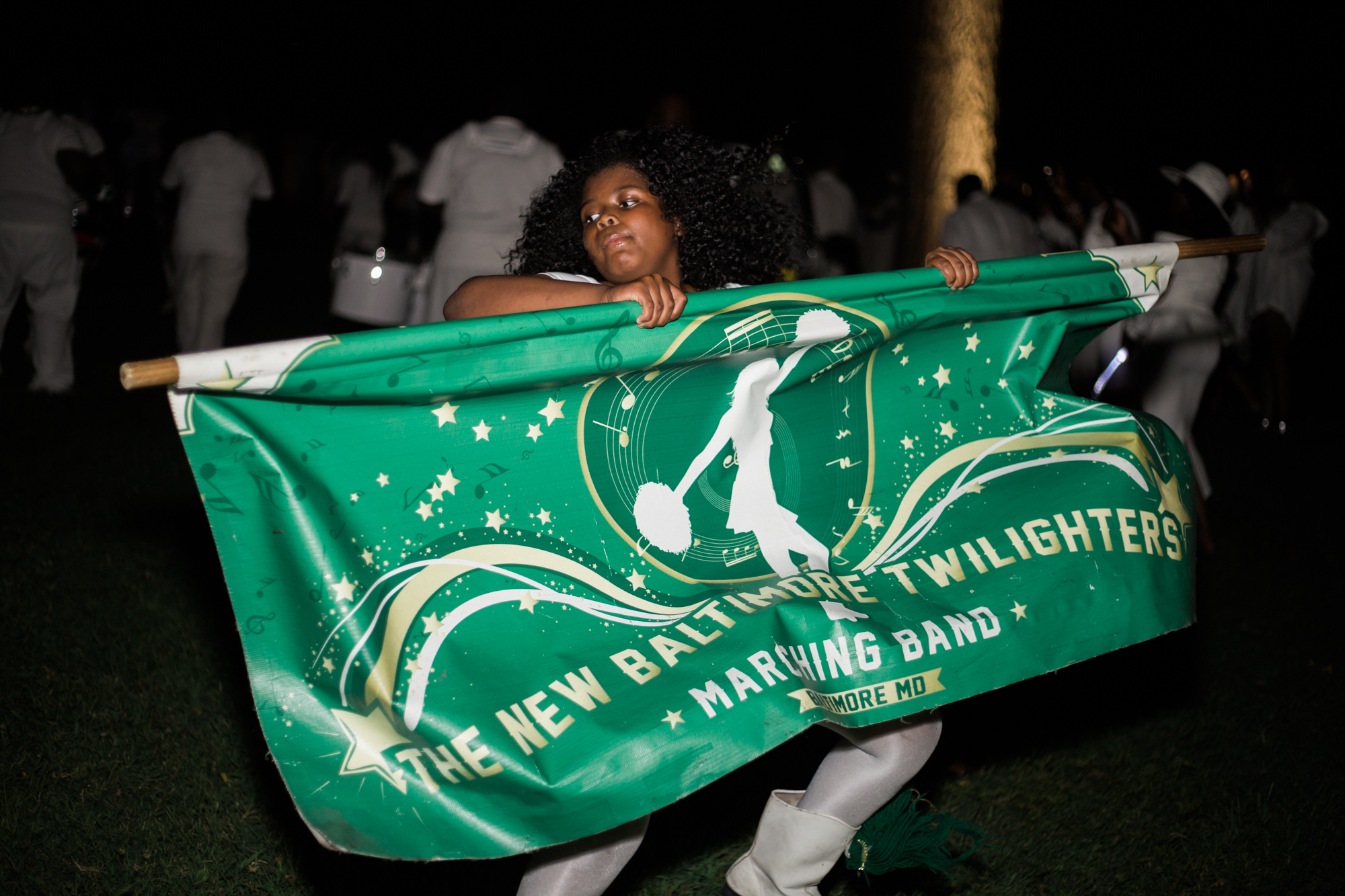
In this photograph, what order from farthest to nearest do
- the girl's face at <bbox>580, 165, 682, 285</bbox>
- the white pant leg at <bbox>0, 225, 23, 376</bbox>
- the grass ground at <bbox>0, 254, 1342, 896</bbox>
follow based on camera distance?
the white pant leg at <bbox>0, 225, 23, 376</bbox> < the grass ground at <bbox>0, 254, 1342, 896</bbox> < the girl's face at <bbox>580, 165, 682, 285</bbox>

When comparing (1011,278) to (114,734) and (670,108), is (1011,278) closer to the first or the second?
(114,734)

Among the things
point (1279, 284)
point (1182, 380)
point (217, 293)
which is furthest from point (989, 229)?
point (217, 293)

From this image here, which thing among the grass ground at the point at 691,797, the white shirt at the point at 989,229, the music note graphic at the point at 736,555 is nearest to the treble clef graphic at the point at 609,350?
the music note graphic at the point at 736,555

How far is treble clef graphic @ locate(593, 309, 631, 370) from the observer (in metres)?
2.28

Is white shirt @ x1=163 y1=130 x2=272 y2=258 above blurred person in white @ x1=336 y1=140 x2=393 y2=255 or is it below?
above

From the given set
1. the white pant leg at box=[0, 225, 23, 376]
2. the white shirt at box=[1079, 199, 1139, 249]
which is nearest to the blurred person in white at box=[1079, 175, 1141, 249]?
the white shirt at box=[1079, 199, 1139, 249]

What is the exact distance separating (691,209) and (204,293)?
6.57 meters

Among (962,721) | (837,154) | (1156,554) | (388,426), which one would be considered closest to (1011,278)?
(1156,554)

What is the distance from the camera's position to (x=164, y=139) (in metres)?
19.8

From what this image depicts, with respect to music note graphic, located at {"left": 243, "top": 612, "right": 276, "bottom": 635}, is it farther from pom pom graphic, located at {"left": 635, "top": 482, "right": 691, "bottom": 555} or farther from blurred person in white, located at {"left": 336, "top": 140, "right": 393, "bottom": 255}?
blurred person in white, located at {"left": 336, "top": 140, "right": 393, "bottom": 255}

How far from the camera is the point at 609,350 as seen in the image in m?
2.29

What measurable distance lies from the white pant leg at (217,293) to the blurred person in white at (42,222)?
3.11 feet

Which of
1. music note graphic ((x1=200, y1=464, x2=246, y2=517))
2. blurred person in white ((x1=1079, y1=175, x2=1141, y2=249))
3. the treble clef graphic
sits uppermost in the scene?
the treble clef graphic

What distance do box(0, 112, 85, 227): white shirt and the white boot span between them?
692cm
